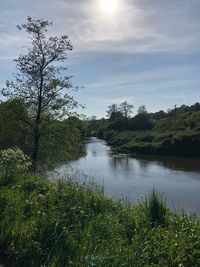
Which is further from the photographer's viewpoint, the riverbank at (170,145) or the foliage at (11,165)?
the riverbank at (170,145)

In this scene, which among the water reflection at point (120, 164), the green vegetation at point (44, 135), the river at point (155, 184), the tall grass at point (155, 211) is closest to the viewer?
the tall grass at point (155, 211)

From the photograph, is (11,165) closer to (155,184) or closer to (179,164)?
(155,184)

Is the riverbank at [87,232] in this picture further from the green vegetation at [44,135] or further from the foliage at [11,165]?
the green vegetation at [44,135]

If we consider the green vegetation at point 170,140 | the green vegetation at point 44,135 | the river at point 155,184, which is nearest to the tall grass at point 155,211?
the green vegetation at point 44,135

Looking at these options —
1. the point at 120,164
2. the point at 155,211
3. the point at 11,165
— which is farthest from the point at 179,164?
the point at 155,211

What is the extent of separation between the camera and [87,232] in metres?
4.83

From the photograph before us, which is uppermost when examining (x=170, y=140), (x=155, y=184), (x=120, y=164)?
(x=170, y=140)

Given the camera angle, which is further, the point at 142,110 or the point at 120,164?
the point at 142,110

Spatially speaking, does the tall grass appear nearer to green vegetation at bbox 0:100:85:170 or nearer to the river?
green vegetation at bbox 0:100:85:170

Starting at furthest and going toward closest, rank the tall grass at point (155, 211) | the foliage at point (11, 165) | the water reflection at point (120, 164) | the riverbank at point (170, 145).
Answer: the riverbank at point (170, 145) → the water reflection at point (120, 164) → the foliage at point (11, 165) → the tall grass at point (155, 211)

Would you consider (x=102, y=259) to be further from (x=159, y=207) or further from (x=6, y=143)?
(x=6, y=143)

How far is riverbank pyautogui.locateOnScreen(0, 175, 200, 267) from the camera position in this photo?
4.24m

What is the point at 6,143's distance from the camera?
1983cm

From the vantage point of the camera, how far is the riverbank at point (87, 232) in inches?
167
